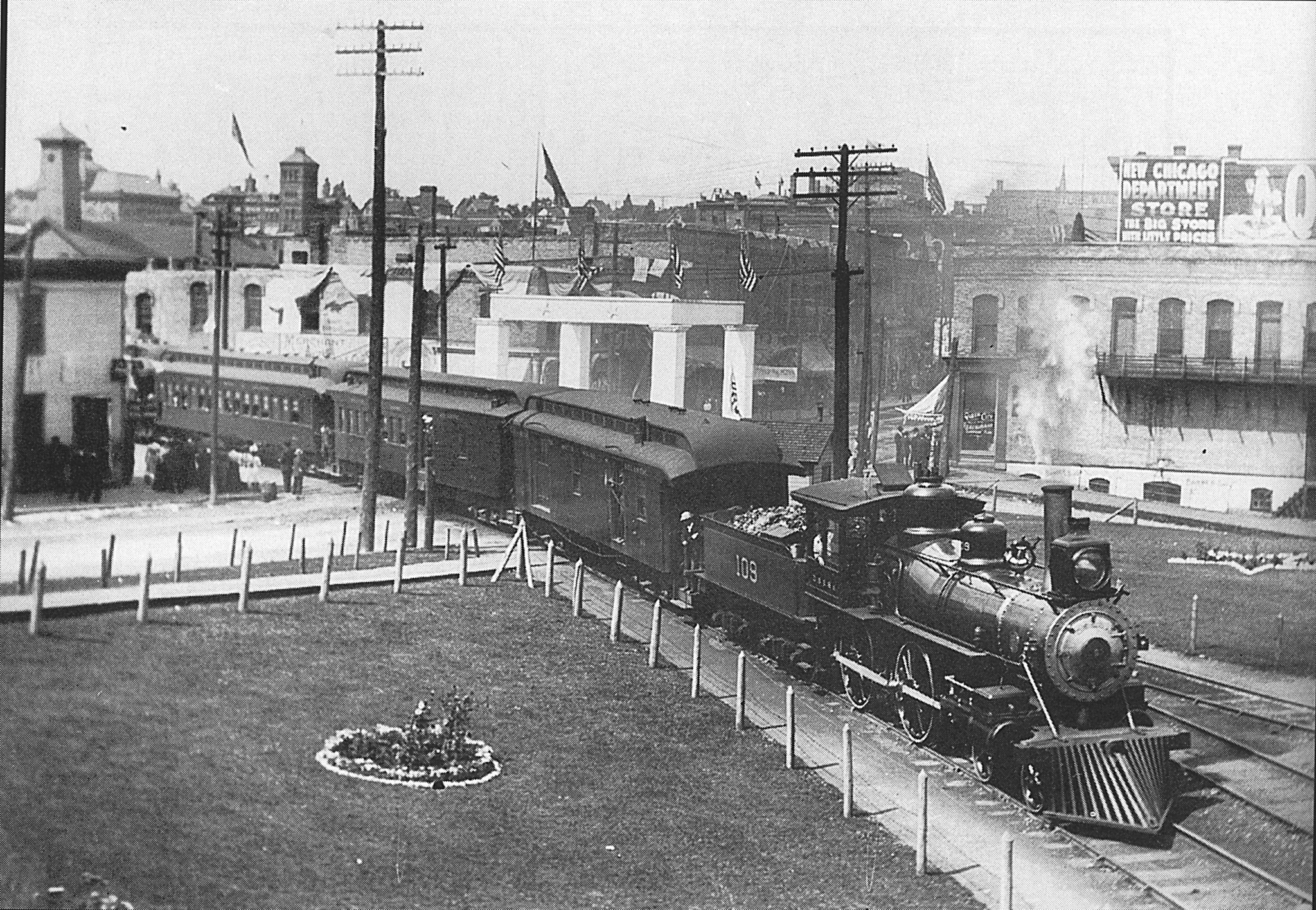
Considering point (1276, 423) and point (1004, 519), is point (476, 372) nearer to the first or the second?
point (1004, 519)

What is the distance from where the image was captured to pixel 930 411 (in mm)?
7051

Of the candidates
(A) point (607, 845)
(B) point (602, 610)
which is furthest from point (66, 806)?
(B) point (602, 610)

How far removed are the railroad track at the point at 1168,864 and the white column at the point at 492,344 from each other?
1276 mm

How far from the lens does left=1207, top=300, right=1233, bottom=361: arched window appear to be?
6.40 meters

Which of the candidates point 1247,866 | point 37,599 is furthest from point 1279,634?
point 37,599

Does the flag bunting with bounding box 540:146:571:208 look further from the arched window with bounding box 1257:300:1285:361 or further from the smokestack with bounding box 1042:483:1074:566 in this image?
the arched window with bounding box 1257:300:1285:361

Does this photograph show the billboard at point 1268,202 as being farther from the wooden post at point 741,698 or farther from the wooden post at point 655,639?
the wooden post at point 655,639

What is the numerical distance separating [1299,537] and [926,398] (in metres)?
1.81

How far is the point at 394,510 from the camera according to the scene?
6316 mm

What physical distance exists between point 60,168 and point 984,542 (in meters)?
4.68

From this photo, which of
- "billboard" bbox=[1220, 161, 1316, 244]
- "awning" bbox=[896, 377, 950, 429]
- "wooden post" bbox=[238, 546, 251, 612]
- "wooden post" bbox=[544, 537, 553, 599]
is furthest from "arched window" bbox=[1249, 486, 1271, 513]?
"wooden post" bbox=[238, 546, 251, 612]

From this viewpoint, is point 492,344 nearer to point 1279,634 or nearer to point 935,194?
point 935,194

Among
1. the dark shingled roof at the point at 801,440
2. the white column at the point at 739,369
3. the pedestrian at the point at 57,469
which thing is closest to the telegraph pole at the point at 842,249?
the dark shingled roof at the point at 801,440

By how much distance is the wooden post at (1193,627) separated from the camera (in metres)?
6.89
